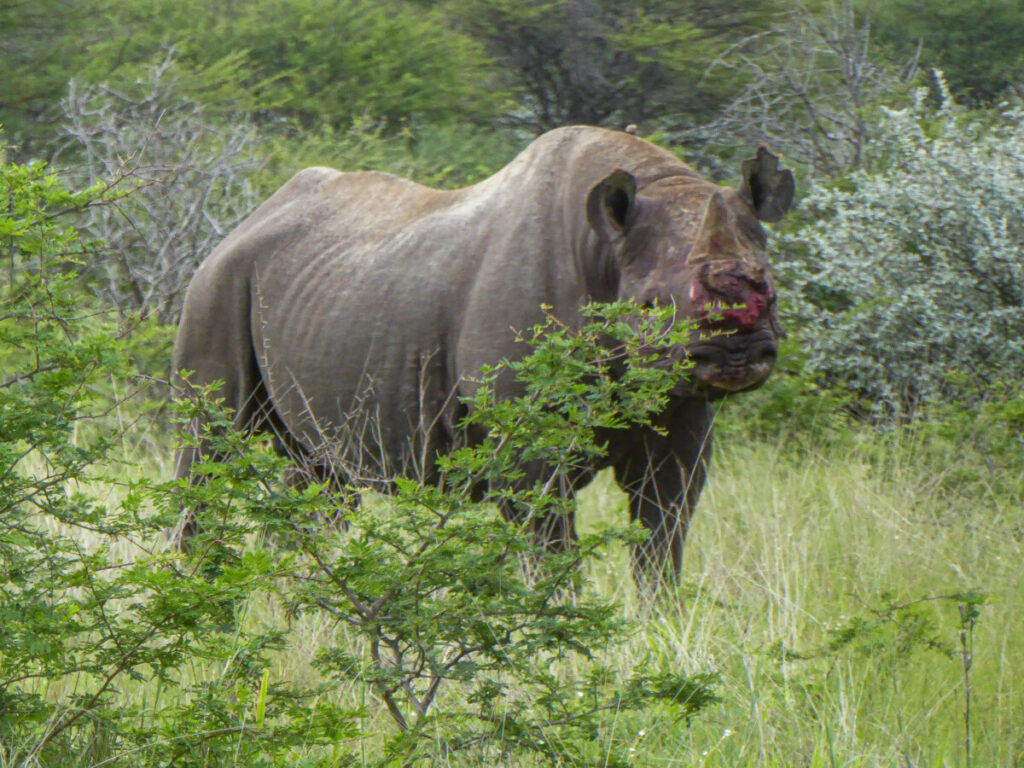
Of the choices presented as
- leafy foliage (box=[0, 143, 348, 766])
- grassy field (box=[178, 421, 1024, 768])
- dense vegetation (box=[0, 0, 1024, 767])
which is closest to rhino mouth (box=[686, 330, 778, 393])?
dense vegetation (box=[0, 0, 1024, 767])

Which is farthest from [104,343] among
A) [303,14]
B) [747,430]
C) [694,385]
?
[303,14]

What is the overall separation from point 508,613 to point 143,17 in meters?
17.0

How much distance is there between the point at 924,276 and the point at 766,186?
161 inches

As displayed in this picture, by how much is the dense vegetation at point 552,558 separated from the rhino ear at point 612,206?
0.43 metres

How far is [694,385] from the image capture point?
4828 millimetres

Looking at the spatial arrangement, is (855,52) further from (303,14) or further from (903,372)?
(303,14)

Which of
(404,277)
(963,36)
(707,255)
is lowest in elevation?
(963,36)

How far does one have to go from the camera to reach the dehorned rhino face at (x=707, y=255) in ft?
15.5

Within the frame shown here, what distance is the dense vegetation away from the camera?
11.3ft

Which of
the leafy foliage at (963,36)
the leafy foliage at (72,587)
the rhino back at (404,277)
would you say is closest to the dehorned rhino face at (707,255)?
the rhino back at (404,277)

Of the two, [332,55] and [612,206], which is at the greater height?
[612,206]

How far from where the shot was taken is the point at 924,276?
29.5 feet

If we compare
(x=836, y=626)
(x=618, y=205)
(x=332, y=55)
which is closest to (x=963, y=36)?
(x=332, y=55)

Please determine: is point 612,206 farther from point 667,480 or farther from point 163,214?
point 163,214
